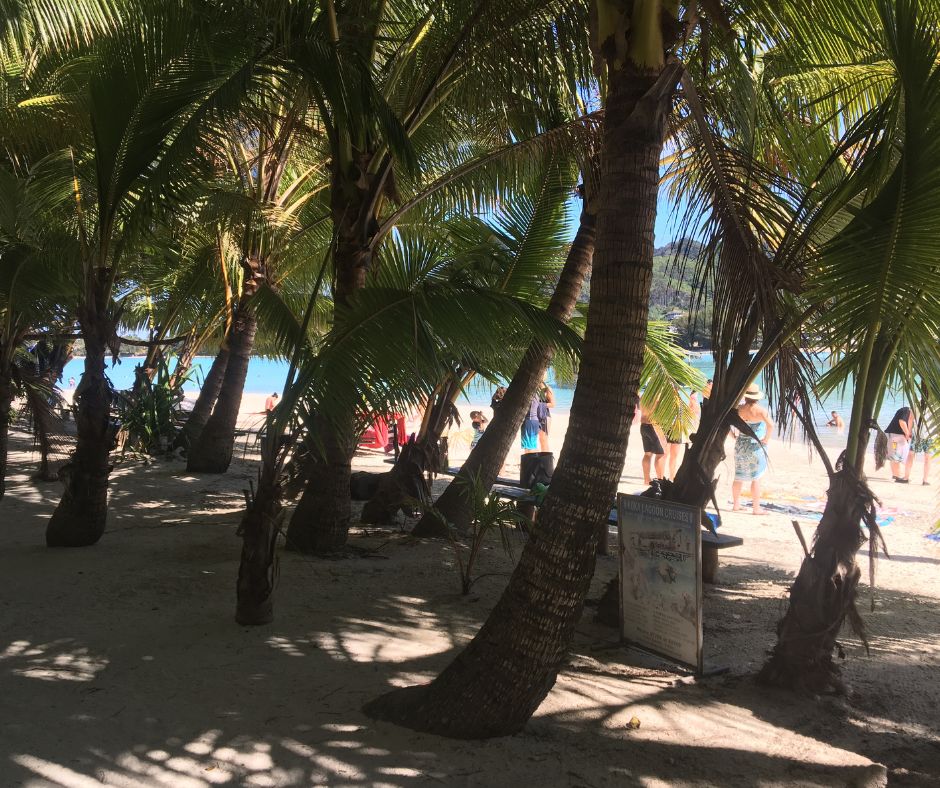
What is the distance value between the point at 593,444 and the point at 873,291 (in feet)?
4.92

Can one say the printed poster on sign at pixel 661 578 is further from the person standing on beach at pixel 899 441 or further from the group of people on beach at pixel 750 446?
the person standing on beach at pixel 899 441

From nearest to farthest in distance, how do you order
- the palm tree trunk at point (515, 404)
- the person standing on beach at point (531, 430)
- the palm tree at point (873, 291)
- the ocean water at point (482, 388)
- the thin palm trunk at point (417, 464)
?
the palm tree at point (873, 291) < the palm tree trunk at point (515, 404) < the thin palm trunk at point (417, 464) < the ocean water at point (482, 388) < the person standing on beach at point (531, 430)

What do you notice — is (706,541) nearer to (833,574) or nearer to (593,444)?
(833,574)

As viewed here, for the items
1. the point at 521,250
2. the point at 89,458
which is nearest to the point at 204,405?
the point at 89,458

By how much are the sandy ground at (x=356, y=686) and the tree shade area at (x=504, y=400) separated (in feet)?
0.08

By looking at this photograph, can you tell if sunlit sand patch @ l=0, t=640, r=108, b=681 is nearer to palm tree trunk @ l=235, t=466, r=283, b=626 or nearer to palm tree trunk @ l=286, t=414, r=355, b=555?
palm tree trunk @ l=235, t=466, r=283, b=626

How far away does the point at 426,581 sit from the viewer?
599 cm

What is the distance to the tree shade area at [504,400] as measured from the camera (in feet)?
10.7

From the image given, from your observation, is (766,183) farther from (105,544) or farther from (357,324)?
(105,544)

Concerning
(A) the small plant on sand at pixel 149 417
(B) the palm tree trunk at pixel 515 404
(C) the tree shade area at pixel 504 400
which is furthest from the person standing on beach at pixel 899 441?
(A) the small plant on sand at pixel 149 417

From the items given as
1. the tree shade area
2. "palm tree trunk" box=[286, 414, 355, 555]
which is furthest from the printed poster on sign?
"palm tree trunk" box=[286, 414, 355, 555]

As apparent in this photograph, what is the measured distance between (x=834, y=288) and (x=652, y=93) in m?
1.25

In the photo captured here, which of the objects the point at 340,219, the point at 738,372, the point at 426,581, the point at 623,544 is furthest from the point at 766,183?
the point at 426,581

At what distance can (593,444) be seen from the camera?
322cm
